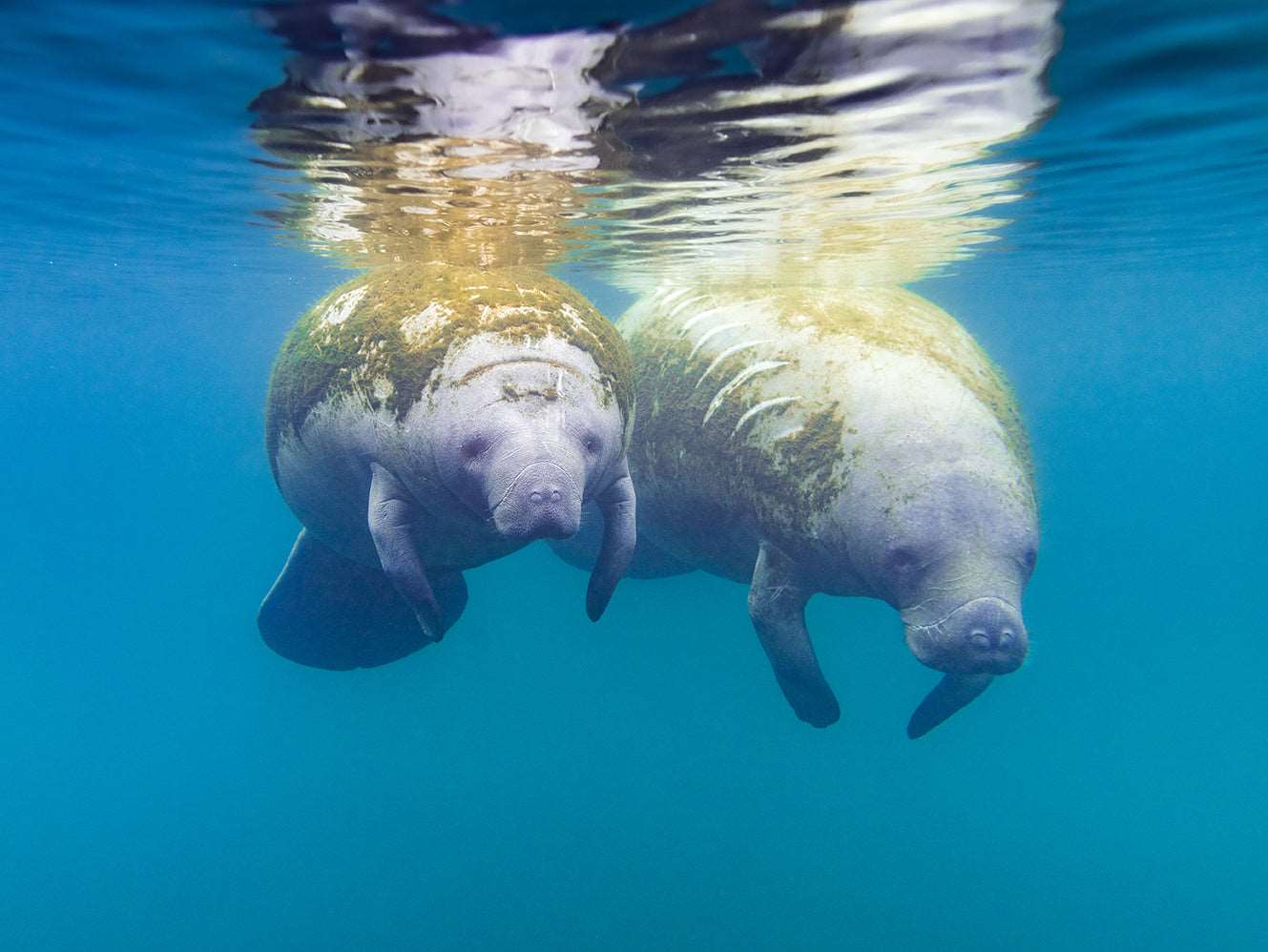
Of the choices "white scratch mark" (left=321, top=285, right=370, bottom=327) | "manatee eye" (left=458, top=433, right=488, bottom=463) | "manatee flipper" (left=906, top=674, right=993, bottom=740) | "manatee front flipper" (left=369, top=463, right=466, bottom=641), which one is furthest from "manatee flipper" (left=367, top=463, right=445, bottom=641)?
"manatee flipper" (left=906, top=674, right=993, bottom=740)

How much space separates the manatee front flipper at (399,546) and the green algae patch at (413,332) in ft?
1.65

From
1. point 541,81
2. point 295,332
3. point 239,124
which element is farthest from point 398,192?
point 541,81

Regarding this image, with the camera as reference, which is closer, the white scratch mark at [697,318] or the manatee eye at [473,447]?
the manatee eye at [473,447]

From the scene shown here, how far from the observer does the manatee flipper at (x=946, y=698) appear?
667cm

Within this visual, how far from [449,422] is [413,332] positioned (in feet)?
3.00

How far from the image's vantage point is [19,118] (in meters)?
6.89

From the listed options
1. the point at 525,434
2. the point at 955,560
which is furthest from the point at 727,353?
the point at 525,434

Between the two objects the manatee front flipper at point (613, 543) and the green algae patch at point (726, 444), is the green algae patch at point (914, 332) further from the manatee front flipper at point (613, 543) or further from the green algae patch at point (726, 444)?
the manatee front flipper at point (613, 543)

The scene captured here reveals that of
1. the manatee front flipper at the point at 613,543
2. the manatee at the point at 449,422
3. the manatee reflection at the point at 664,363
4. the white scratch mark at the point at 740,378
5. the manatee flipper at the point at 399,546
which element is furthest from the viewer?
the white scratch mark at the point at 740,378

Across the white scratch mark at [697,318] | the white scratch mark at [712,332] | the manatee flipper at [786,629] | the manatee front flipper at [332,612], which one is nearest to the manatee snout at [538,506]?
the manatee flipper at [786,629]

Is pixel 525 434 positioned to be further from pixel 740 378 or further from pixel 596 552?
pixel 596 552

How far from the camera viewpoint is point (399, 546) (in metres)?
5.53

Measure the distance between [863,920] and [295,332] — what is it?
10754mm

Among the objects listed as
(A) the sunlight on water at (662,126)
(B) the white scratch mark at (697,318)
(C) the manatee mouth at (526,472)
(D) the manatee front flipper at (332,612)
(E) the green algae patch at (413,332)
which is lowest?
(D) the manatee front flipper at (332,612)
